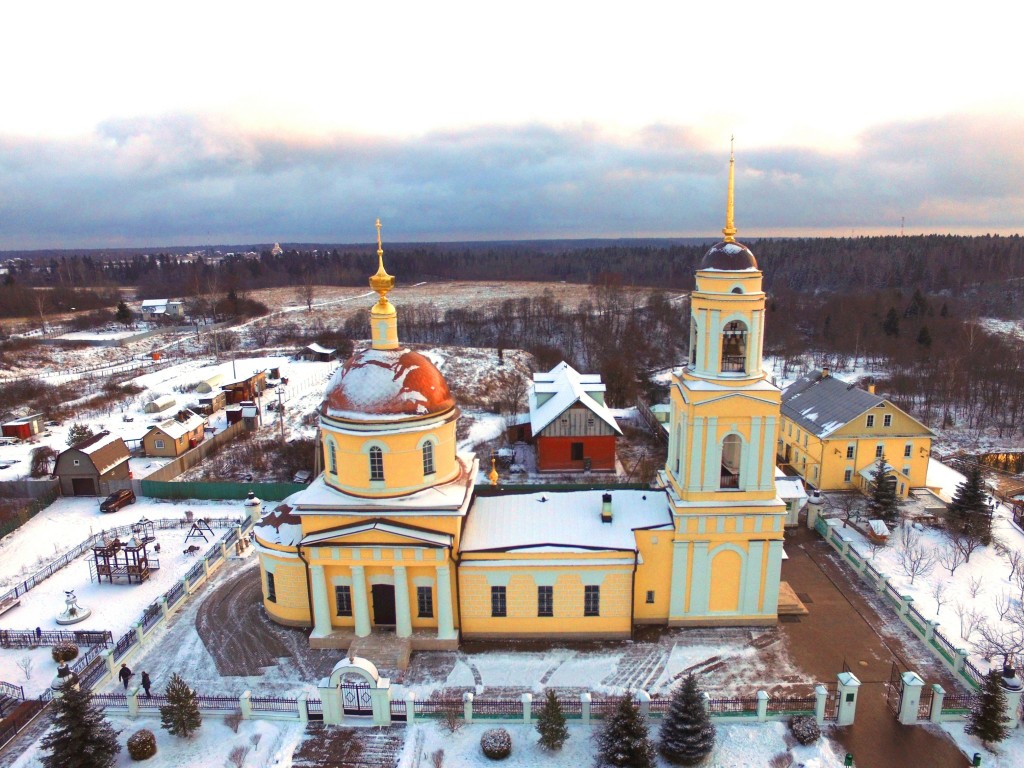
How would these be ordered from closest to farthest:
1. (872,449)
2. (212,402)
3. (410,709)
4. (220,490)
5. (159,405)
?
(410,709), (872,449), (220,490), (159,405), (212,402)

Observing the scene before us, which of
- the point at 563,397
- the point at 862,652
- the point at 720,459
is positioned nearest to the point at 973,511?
the point at 862,652

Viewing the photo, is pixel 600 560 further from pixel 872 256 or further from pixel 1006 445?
pixel 872 256

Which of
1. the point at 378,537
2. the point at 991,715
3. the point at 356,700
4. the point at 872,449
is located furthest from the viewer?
the point at 872,449

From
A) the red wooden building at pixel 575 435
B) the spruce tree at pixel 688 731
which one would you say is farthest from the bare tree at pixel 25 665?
the red wooden building at pixel 575 435

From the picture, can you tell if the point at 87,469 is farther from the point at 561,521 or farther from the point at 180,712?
the point at 561,521

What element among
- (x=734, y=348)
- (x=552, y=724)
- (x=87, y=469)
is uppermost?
(x=734, y=348)

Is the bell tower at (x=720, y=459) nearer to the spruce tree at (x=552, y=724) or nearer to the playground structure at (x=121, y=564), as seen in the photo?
the spruce tree at (x=552, y=724)
